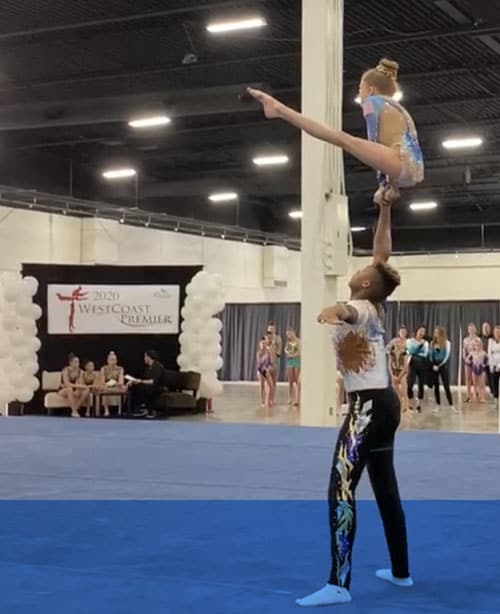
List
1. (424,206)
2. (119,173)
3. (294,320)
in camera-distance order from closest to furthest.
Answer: (119,173) → (424,206) → (294,320)

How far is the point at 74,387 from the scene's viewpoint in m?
13.4

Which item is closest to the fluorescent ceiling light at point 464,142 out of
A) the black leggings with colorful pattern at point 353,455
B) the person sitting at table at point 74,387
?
the person sitting at table at point 74,387

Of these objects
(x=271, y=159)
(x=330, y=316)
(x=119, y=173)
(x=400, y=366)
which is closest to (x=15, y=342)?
(x=400, y=366)

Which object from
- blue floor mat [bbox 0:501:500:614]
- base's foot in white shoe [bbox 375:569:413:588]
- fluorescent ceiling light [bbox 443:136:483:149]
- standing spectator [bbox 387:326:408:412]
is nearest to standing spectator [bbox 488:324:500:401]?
standing spectator [bbox 387:326:408:412]

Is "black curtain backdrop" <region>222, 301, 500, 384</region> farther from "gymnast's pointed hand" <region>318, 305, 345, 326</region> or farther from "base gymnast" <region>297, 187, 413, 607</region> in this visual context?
"gymnast's pointed hand" <region>318, 305, 345, 326</region>

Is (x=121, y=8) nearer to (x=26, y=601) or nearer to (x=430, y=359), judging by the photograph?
(x=430, y=359)

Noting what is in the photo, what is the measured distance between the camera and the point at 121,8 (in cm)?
1068

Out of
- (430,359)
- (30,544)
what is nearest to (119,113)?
(430,359)

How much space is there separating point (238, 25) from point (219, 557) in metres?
8.35

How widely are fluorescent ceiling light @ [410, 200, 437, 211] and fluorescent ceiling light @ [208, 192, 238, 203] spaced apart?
4366 mm

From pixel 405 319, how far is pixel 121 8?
15.3m

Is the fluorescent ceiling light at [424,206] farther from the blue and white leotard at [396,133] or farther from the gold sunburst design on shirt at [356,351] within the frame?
the gold sunburst design on shirt at [356,351]

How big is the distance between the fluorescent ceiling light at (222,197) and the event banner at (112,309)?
697 cm

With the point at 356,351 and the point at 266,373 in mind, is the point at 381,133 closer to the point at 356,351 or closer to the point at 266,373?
the point at 356,351
